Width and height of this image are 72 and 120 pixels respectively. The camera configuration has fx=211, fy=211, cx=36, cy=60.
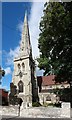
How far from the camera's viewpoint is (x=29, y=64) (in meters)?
52.0

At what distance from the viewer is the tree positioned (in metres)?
22.0

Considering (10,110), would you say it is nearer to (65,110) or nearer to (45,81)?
(65,110)

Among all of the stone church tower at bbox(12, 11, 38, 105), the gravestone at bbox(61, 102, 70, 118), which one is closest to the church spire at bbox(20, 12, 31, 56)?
the stone church tower at bbox(12, 11, 38, 105)

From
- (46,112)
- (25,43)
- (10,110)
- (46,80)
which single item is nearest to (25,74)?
(46,80)

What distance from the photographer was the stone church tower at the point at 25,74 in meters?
49.2

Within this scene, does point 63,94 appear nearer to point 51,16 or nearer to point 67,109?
point 67,109

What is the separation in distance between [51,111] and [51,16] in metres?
11.8

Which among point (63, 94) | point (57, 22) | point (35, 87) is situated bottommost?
point (63, 94)

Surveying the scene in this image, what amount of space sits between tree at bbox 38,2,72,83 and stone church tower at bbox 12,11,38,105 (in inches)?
801

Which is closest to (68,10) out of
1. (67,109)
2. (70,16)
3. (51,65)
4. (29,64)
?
(70,16)

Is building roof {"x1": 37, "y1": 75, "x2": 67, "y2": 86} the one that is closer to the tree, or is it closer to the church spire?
the church spire

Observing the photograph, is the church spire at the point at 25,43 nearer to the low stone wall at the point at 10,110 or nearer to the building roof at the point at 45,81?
the building roof at the point at 45,81

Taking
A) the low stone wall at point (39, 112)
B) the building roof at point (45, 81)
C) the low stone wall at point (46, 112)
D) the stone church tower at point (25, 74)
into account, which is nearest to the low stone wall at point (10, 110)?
the low stone wall at point (39, 112)

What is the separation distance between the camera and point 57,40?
2555 centimetres
